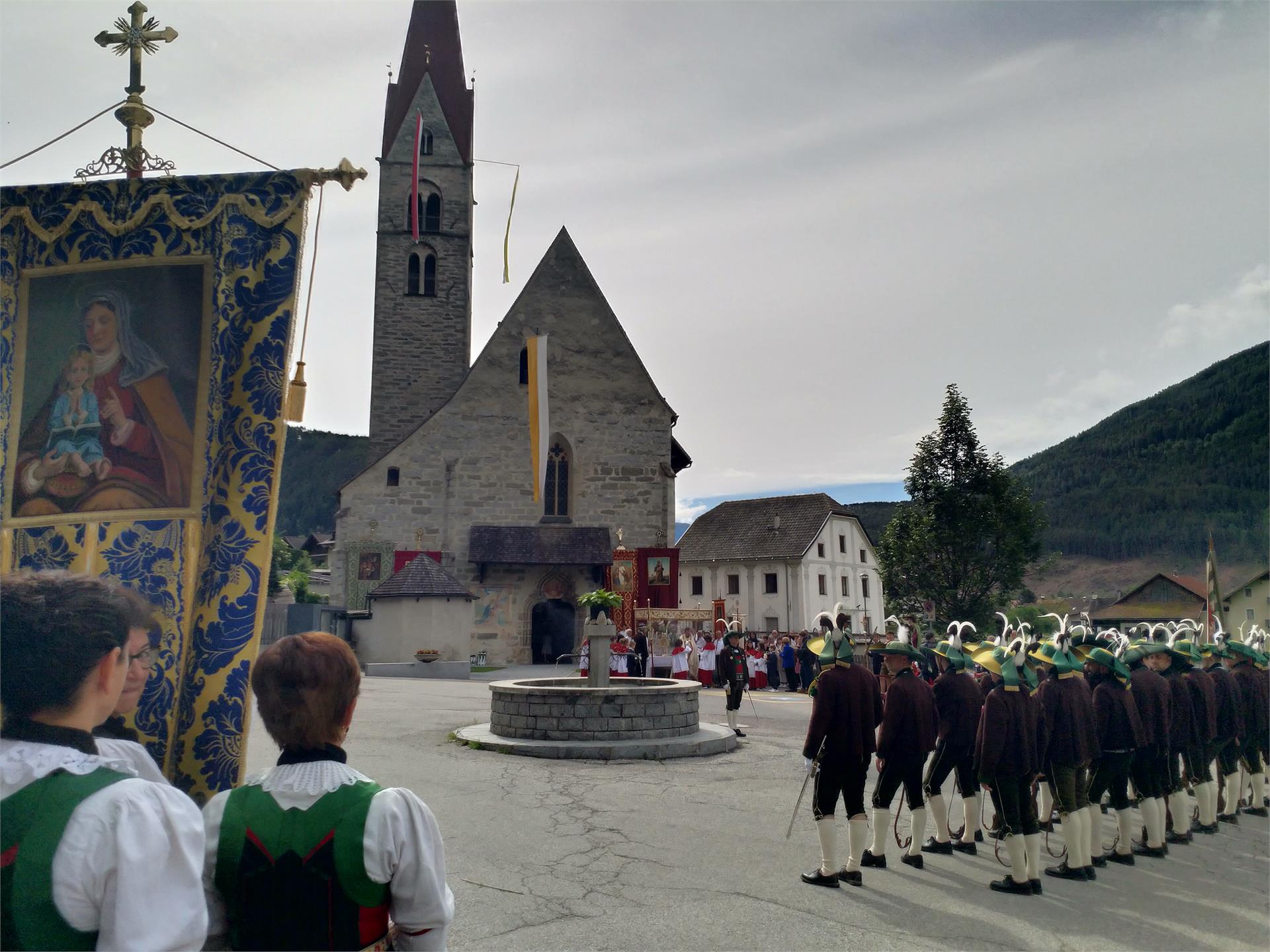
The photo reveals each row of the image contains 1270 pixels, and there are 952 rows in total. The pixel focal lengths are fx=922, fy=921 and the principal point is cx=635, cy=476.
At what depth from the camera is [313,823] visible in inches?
94.6

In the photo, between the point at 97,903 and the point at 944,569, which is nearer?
the point at 97,903

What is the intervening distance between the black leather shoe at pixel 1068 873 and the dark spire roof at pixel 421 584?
20.6m

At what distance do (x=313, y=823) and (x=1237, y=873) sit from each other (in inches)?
342

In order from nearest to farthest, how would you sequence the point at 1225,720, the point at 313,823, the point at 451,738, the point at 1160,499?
the point at 313,823 → the point at 1225,720 → the point at 451,738 → the point at 1160,499

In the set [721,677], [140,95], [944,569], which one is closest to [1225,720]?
[721,677]

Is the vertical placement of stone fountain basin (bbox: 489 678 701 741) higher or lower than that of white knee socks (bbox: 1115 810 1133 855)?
higher

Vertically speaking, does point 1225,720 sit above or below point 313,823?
below

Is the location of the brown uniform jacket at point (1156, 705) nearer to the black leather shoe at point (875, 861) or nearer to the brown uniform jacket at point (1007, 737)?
the brown uniform jacket at point (1007, 737)

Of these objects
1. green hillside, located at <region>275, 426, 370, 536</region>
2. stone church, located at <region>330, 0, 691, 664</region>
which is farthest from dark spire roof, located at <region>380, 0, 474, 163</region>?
green hillside, located at <region>275, 426, 370, 536</region>

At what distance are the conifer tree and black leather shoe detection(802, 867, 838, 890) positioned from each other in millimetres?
23475

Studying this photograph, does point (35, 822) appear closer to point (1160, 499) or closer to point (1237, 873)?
point (1237, 873)

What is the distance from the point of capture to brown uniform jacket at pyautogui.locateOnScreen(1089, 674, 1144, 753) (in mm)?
8070

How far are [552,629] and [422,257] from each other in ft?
51.0

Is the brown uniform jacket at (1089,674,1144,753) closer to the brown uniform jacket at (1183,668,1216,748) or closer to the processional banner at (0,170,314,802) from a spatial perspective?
the brown uniform jacket at (1183,668,1216,748)
